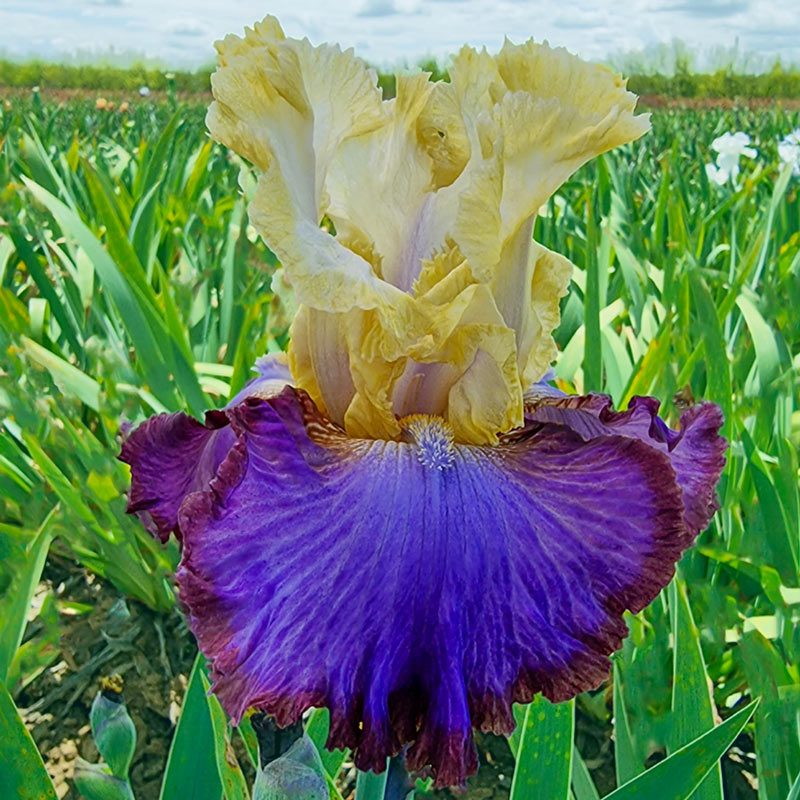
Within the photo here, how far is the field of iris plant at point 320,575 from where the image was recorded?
29.4 inches

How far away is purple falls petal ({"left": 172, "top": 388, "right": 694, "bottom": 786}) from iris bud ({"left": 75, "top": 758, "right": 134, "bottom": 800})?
0.70 ft

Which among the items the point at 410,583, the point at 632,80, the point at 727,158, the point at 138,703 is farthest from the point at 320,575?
the point at 632,80

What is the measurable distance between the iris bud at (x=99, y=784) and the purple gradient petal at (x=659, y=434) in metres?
0.39

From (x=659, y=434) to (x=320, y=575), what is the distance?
302 mm

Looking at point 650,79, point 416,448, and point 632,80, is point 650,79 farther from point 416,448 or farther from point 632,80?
point 416,448

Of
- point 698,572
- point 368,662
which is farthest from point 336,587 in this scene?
point 698,572

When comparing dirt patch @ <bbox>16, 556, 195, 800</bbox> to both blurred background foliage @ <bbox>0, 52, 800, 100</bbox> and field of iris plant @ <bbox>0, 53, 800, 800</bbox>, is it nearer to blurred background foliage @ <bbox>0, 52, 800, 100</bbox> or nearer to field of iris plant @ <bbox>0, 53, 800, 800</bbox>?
field of iris plant @ <bbox>0, 53, 800, 800</bbox>

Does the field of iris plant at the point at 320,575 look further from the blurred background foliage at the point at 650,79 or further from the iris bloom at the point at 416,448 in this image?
the blurred background foliage at the point at 650,79

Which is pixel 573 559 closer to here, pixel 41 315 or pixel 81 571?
pixel 81 571

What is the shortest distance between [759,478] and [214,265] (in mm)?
1475

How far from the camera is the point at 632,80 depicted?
2209cm

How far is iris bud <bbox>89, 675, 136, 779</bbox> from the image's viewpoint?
653 millimetres

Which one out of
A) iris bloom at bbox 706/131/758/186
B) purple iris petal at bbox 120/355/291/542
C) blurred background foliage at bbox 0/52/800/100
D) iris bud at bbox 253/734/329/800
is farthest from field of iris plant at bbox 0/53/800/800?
blurred background foliage at bbox 0/52/800/100

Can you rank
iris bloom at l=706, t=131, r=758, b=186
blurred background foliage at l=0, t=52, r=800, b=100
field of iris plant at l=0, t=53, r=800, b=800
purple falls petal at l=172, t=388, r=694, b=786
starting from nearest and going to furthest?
1. purple falls petal at l=172, t=388, r=694, b=786
2. field of iris plant at l=0, t=53, r=800, b=800
3. iris bloom at l=706, t=131, r=758, b=186
4. blurred background foliage at l=0, t=52, r=800, b=100
